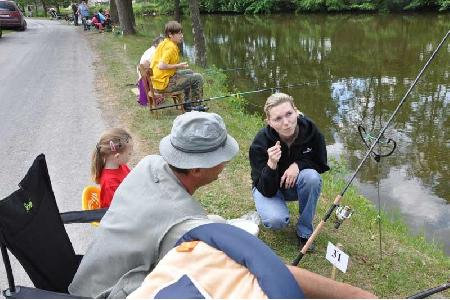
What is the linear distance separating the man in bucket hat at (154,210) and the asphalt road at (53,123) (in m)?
1.79

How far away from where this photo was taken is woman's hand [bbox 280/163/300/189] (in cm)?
374

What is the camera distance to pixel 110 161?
3.48 meters

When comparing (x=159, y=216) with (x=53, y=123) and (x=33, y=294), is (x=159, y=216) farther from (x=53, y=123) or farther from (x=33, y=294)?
(x=53, y=123)

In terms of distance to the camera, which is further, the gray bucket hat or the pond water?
the pond water

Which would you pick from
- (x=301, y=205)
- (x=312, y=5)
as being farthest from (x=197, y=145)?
(x=312, y=5)

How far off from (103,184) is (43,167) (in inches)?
33.6

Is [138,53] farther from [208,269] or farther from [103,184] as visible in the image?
[208,269]

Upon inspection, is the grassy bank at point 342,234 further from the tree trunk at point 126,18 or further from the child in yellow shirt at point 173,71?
the tree trunk at point 126,18

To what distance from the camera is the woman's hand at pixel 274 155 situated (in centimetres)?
348

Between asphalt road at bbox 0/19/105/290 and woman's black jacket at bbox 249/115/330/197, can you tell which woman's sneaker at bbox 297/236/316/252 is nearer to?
woman's black jacket at bbox 249/115/330/197

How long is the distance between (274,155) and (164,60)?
4298 mm

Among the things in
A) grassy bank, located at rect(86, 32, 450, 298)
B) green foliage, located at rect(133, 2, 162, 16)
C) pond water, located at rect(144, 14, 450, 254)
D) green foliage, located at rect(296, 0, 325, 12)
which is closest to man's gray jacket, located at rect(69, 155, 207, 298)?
grassy bank, located at rect(86, 32, 450, 298)

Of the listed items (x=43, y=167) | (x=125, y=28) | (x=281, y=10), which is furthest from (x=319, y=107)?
(x=281, y=10)

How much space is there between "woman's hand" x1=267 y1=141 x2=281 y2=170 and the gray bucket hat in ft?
4.52
